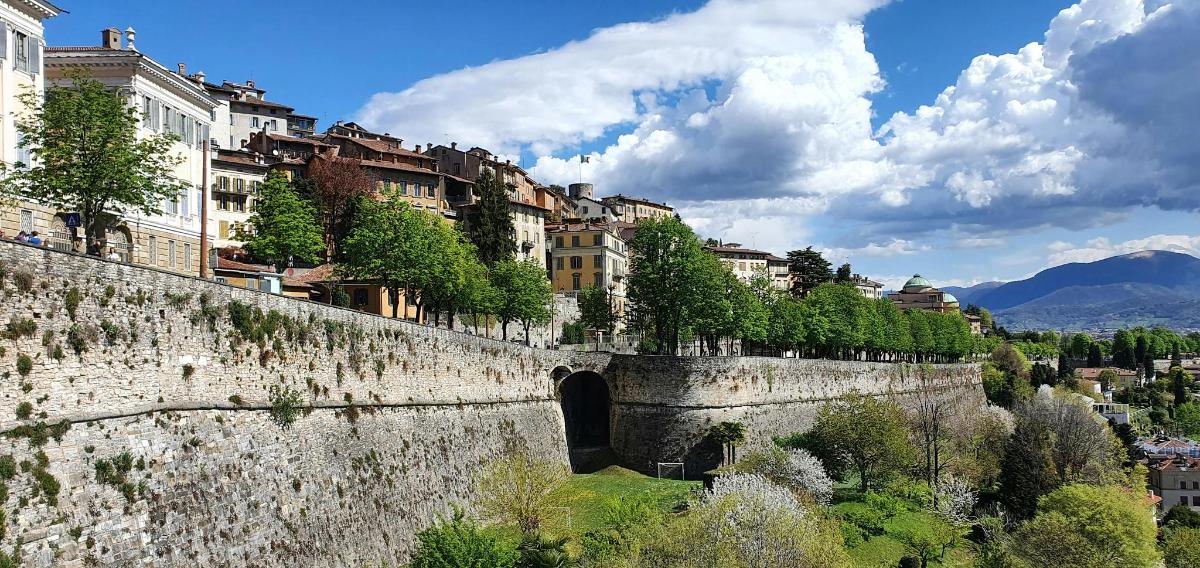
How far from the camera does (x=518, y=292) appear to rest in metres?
71.8

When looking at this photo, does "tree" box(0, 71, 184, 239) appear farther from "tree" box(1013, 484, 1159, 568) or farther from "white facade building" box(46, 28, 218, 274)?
"tree" box(1013, 484, 1159, 568)

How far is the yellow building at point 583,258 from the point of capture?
108m

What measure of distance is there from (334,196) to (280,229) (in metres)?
17.0

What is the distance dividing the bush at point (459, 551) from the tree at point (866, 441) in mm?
37041

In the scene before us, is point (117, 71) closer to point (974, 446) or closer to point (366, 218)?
point (366, 218)

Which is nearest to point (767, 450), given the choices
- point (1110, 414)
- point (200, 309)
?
point (200, 309)

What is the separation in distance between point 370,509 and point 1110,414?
469 feet

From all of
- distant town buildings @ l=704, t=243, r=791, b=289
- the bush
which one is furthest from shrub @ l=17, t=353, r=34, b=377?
distant town buildings @ l=704, t=243, r=791, b=289

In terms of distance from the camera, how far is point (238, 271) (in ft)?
171

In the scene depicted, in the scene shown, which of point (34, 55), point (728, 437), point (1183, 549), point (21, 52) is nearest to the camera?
point (21, 52)

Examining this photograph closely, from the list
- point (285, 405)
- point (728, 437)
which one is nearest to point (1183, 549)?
point (728, 437)

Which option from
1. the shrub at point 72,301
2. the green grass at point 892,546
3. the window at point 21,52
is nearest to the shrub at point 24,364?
the shrub at point 72,301

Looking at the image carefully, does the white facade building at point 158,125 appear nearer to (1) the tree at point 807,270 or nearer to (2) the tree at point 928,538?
(2) the tree at point 928,538

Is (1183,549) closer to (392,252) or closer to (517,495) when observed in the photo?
(517,495)
